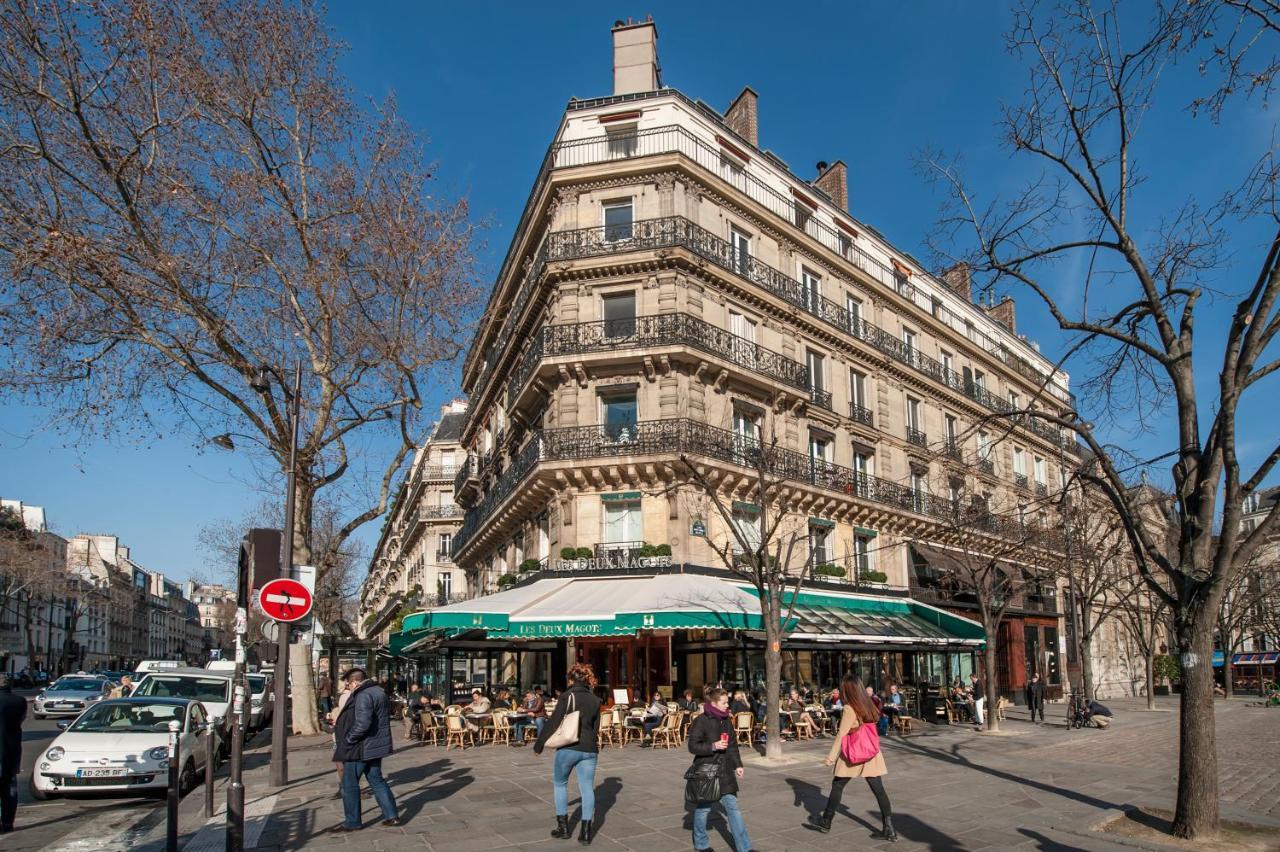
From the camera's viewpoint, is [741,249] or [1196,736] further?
[741,249]

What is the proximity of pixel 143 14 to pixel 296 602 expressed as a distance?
34.1ft

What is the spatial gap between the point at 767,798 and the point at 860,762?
2.75 meters

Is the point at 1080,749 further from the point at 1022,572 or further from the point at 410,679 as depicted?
the point at 410,679

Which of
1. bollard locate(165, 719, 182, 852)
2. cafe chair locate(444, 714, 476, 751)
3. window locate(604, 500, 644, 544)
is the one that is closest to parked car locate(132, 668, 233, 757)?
cafe chair locate(444, 714, 476, 751)

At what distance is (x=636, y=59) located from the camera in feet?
80.2

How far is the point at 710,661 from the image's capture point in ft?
69.6

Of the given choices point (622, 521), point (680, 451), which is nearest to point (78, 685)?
point (622, 521)

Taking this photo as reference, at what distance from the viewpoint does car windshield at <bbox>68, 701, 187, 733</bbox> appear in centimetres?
1119

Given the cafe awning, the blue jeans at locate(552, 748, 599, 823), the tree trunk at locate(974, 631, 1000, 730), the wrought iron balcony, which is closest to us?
the blue jeans at locate(552, 748, 599, 823)

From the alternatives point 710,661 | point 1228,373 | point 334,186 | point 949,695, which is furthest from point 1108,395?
point 949,695

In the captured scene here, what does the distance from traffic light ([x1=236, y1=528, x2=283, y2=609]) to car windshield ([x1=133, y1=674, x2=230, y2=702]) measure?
21.0ft

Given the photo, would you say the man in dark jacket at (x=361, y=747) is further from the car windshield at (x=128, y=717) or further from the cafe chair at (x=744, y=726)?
the cafe chair at (x=744, y=726)

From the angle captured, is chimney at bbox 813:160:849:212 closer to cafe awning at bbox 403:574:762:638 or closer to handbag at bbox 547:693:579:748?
cafe awning at bbox 403:574:762:638

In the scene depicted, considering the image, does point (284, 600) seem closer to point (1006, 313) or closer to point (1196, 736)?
point (1196, 736)
